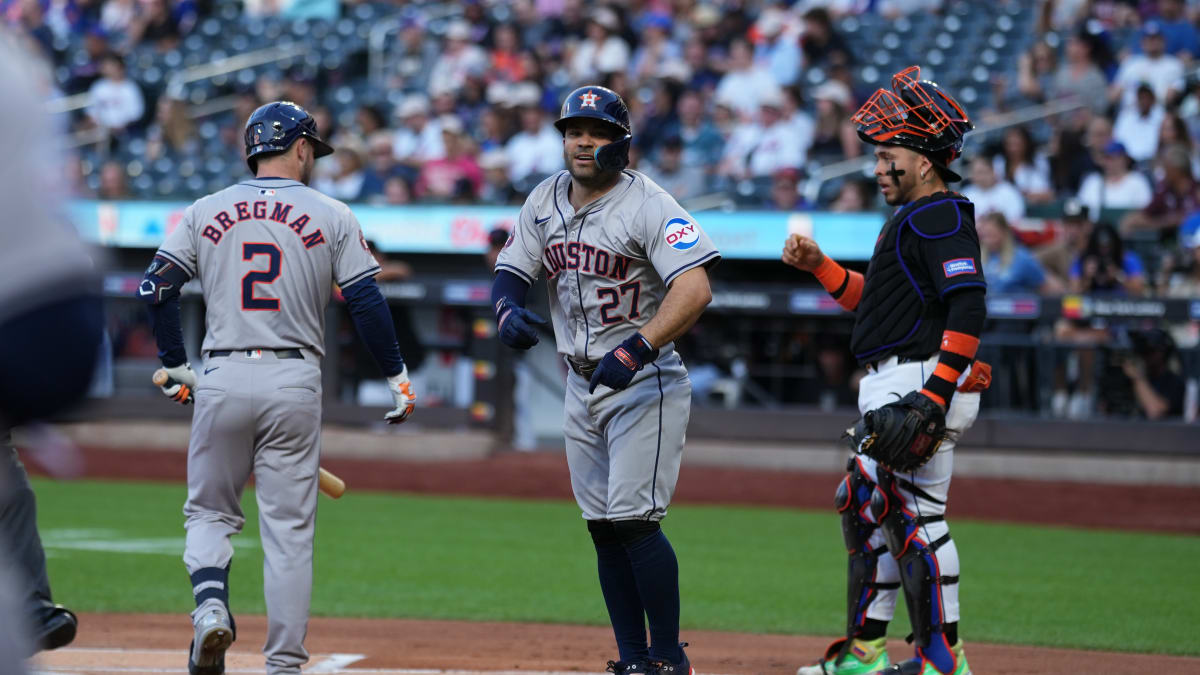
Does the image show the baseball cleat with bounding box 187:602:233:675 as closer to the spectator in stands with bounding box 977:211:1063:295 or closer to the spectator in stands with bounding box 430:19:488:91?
the spectator in stands with bounding box 977:211:1063:295

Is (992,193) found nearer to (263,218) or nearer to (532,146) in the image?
(532,146)

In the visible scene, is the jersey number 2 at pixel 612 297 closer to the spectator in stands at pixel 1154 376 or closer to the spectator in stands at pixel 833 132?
the spectator in stands at pixel 1154 376

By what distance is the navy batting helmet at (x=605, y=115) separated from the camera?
16.0ft

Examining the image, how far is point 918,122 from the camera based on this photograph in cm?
508

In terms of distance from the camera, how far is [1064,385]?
38.6ft

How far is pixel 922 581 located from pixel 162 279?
291cm

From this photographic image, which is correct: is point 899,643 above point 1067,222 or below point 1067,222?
below

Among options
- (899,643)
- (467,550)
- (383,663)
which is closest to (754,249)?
(467,550)

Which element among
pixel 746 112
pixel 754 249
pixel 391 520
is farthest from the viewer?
pixel 746 112

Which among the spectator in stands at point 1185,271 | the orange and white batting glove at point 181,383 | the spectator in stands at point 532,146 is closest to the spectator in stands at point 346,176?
the spectator in stands at point 532,146

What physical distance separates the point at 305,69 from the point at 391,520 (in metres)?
9.88

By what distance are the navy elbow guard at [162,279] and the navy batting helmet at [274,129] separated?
47 cm

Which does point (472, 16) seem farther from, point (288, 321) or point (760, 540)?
point (288, 321)

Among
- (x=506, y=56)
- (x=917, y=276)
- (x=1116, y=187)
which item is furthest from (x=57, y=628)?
(x=506, y=56)
